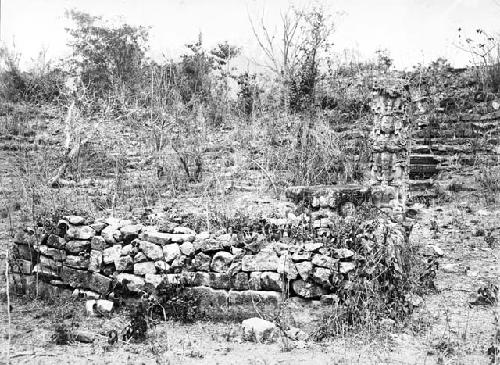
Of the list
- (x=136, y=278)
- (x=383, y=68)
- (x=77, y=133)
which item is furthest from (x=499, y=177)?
(x=77, y=133)

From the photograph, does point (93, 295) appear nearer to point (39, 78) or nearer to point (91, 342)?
point (91, 342)

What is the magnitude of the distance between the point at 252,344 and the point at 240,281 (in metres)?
0.71

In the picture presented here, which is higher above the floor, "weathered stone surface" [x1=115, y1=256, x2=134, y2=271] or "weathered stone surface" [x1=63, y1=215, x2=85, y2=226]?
"weathered stone surface" [x1=63, y1=215, x2=85, y2=226]

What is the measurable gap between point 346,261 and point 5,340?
3.00m

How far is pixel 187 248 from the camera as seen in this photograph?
478cm

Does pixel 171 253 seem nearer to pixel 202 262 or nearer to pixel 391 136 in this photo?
pixel 202 262

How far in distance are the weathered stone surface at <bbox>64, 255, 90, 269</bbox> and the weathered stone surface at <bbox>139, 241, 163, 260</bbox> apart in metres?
0.70

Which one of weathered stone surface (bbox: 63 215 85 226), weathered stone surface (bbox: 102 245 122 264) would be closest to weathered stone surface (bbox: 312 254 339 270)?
weathered stone surface (bbox: 102 245 122 264)

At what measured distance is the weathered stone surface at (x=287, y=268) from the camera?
4523mm

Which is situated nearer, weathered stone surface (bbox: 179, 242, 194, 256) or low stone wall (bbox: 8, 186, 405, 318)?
low stone wall (bbox: 8, 186, 405, 318)

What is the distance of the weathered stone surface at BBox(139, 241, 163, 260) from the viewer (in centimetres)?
483

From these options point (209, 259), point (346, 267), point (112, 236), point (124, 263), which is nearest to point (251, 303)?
point (209, 259)

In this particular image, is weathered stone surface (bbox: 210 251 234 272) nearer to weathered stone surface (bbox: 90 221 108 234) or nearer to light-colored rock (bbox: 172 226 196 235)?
light-colored rock (bbox: 172 226 196 235)

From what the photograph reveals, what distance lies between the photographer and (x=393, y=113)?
7602 millimetres
